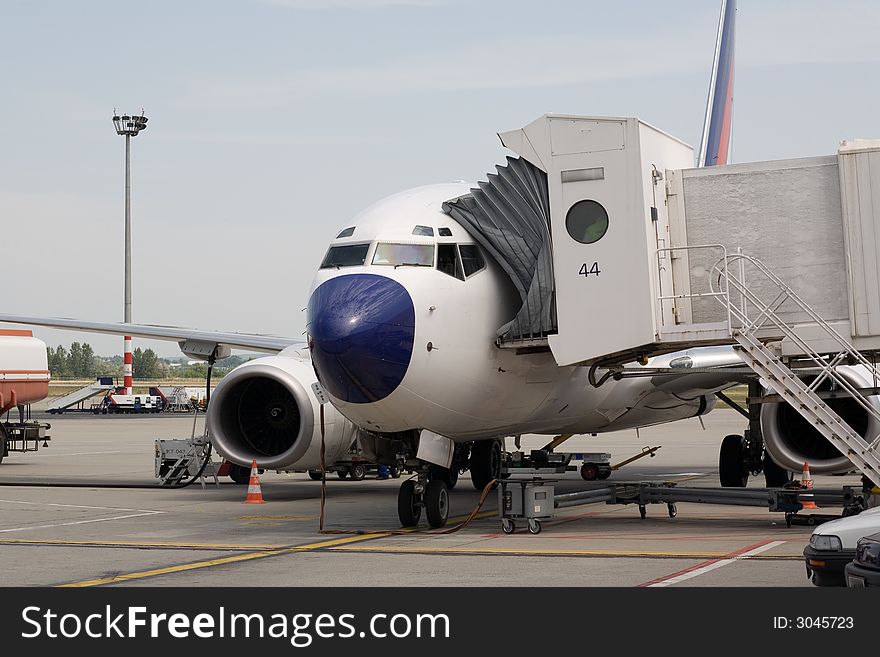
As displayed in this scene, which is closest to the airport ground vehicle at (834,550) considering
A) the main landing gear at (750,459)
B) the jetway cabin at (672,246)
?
the jetway cabin at (672,246)

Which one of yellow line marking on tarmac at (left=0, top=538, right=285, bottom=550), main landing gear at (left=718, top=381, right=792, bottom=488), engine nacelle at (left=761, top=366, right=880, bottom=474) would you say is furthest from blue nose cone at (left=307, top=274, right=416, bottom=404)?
main landing gear at (left=718, top=381, right=792, bottom=488)

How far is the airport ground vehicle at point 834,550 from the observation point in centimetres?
829

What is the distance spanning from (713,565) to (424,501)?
421 cm

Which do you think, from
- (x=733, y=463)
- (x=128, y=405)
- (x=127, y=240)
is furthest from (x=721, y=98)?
(x=128, y=405)

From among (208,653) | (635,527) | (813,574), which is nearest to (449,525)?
(635,527)

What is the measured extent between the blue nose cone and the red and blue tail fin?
11681 millimetres

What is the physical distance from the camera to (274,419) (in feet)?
58.0

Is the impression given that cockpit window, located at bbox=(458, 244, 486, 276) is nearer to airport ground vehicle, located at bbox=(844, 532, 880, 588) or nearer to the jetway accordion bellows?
the jetway accordion bellows

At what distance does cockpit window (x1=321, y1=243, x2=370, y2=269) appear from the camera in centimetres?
1307

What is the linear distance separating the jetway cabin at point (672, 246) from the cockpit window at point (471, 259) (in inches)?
6.1

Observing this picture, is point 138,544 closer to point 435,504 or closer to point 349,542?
point 349,542

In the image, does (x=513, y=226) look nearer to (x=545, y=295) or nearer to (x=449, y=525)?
(x=545, y=295)

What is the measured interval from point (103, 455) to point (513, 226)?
21539mm

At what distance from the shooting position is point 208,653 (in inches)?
260
